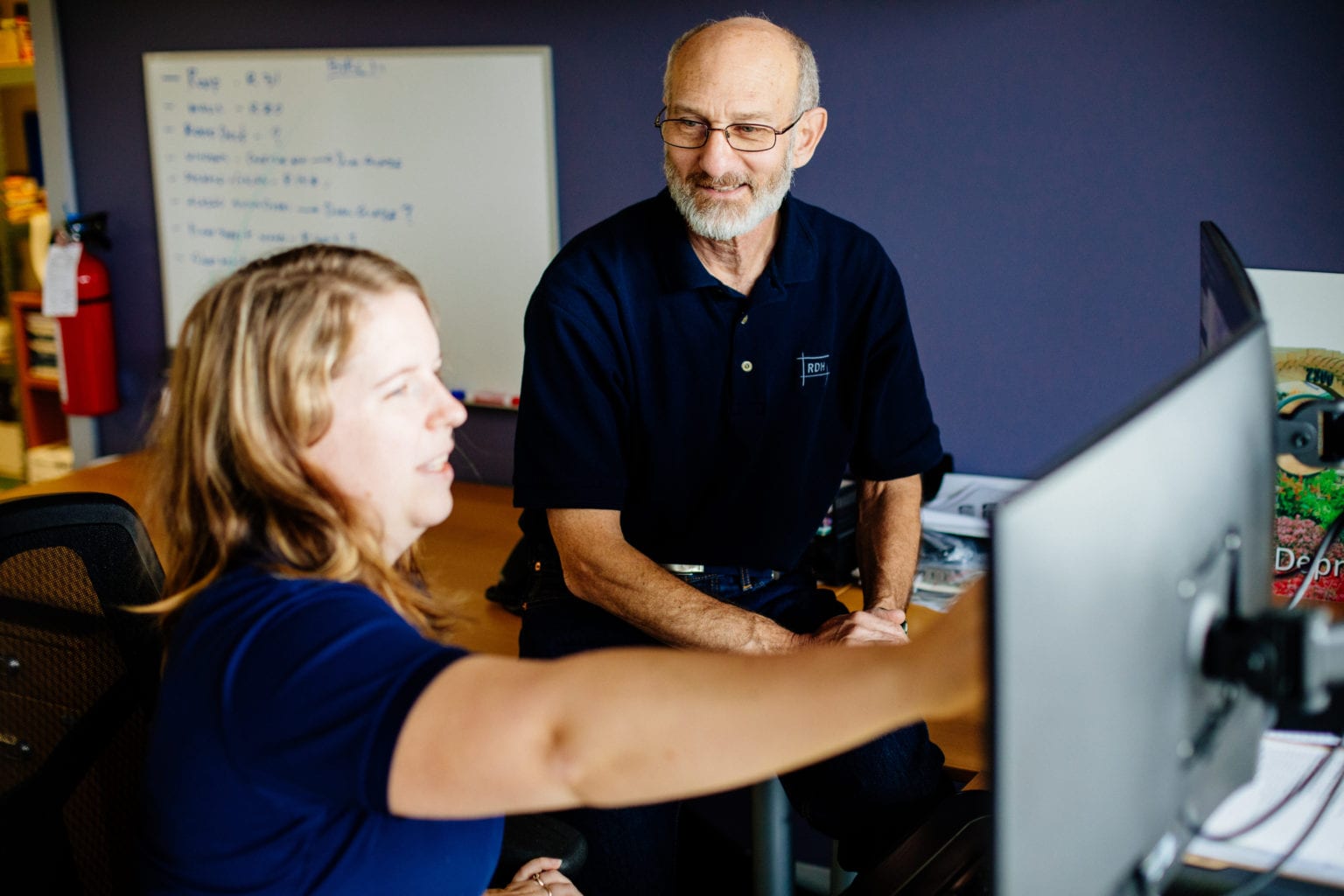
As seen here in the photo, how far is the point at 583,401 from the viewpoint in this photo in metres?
1.72

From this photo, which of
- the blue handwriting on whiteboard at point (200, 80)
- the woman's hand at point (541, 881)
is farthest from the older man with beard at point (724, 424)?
the blue handwriting on whiteboard at point (200, 80)

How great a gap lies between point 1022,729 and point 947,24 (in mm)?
1732

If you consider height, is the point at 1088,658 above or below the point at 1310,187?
below

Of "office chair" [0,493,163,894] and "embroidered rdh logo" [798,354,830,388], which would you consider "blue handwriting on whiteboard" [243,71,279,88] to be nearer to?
"embroidered rdh logo" [798,354,830,388]

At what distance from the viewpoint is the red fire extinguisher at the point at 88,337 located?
2.97 m

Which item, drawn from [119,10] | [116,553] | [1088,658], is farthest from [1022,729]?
[119,10]

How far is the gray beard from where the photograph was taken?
1.73m

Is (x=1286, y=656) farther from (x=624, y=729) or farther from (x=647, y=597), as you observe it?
(x=647, y=597)

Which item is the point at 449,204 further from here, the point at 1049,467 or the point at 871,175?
the point at 1049,467

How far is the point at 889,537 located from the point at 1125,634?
123 cm

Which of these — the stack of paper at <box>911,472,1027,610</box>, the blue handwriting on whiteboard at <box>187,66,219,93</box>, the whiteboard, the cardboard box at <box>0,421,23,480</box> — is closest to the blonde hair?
the stack of paper at <box>911,472,1027,610</box>

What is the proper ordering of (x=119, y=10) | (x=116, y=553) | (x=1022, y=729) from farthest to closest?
(x=119, y=10), (x=116, y=553), (x=1022, y=729)

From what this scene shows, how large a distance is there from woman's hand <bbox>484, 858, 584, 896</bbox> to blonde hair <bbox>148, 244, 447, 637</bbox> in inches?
17.7

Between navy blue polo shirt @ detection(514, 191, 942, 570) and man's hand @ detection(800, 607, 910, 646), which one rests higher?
navy blue polo shirt @ detection(514, 191, 942, 570)
